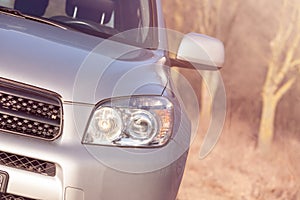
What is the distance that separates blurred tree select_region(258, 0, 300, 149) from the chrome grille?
17.5 meters

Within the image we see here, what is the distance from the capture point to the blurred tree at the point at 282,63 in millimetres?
21062

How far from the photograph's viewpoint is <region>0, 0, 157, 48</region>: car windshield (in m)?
4.68

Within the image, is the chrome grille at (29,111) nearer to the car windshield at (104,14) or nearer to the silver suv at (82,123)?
the silver suv at (82,123)

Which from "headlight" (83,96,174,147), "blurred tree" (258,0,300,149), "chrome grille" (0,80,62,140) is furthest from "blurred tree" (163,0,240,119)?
"chrome grille" (0,80,62,140)

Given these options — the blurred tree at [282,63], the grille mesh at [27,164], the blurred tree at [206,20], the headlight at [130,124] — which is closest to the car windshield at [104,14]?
the headlight at [130,124]

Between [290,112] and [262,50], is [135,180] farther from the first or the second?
[262,50]

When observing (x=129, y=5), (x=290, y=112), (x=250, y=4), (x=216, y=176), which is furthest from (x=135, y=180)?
(x=250, y=4)

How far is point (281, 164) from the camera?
16.8m

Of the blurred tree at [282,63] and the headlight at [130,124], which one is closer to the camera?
the headlight at [130,124]

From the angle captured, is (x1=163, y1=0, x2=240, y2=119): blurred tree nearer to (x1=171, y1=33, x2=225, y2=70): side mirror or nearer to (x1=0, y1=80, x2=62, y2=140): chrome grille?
(x1=171, y1=33, x2=225, y2=70): side mirror

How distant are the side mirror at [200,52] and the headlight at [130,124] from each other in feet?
3.20

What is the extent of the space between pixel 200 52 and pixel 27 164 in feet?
5.12

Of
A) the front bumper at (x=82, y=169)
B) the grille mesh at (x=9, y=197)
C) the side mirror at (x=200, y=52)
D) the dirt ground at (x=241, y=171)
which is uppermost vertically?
the side mirror at (x=200, y=52)

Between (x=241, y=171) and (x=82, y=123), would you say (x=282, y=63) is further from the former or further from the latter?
(x=82, y=123)
